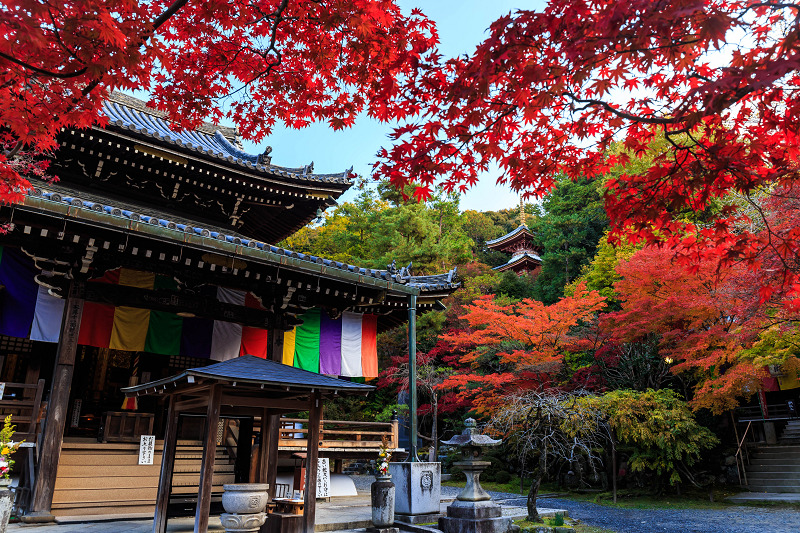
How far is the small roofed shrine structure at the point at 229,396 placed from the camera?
570 centimetres

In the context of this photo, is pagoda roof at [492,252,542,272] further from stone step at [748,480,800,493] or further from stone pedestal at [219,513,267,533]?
stone pedestal at [219,513,267,533]

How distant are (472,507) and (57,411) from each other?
21.7ft

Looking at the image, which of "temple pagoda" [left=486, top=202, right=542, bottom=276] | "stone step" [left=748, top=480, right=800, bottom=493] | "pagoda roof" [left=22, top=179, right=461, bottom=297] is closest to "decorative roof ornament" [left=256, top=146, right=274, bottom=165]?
"pagoda roof" [left=22, top=179, right=461, bottom=297]

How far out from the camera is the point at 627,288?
14.7 metres

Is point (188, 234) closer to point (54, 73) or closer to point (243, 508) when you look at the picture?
point (54, 73)

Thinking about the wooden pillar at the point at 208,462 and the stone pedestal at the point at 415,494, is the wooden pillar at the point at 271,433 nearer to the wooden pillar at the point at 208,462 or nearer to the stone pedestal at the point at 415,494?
the wooden pillar at the point at 208,462

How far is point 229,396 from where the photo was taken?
19.9 feet

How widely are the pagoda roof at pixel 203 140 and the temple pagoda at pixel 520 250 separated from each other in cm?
1990

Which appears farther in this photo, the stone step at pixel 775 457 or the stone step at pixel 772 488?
the stone step at pixel 775 457

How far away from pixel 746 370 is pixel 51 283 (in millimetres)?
14658

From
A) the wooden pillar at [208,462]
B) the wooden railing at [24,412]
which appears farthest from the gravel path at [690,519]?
the wooden railing at [24,412]

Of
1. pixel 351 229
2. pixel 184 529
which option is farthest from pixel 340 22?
pixel 351 229

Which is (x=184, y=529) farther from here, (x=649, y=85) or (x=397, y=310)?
(x=649, y=85)

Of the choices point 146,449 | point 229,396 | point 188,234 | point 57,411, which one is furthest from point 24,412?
point 229,396
